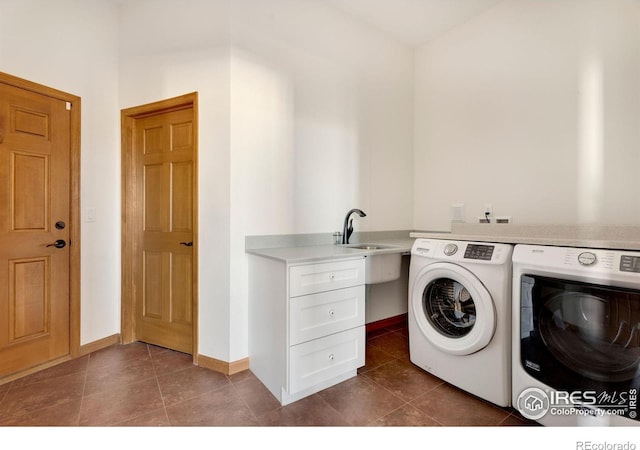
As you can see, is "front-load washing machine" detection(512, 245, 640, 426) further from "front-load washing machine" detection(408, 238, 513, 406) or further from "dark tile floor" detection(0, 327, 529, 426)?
"dark tile floor" detection(0, 327, 529, 426)

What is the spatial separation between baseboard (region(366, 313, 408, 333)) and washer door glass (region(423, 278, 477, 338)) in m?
0.97

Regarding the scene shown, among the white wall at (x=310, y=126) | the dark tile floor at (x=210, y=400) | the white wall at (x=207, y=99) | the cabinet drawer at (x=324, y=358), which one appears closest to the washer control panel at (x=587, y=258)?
the dark tile floor at (x=210, y=400)

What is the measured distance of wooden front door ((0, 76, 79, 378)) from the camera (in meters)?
1.90

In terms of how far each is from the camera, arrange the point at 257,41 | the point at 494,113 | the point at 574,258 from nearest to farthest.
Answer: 1. the point at 574,258
2. the point at 257,41
3. the point at 494,113

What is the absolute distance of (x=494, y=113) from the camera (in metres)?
2.57

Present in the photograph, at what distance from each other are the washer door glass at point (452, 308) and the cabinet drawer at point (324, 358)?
1.49 feet

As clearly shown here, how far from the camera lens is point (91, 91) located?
2.29m

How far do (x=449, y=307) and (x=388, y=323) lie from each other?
1.16 m

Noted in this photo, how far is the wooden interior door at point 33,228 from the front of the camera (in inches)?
74.8

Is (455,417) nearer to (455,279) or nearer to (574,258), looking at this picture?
(455,279)

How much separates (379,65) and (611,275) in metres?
2.54

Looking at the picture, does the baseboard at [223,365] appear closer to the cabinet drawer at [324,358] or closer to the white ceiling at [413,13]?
the cabinet drawer at [324,358]

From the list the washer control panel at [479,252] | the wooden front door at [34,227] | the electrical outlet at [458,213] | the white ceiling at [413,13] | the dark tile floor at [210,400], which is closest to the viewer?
the dark tile floor at [210,400]
